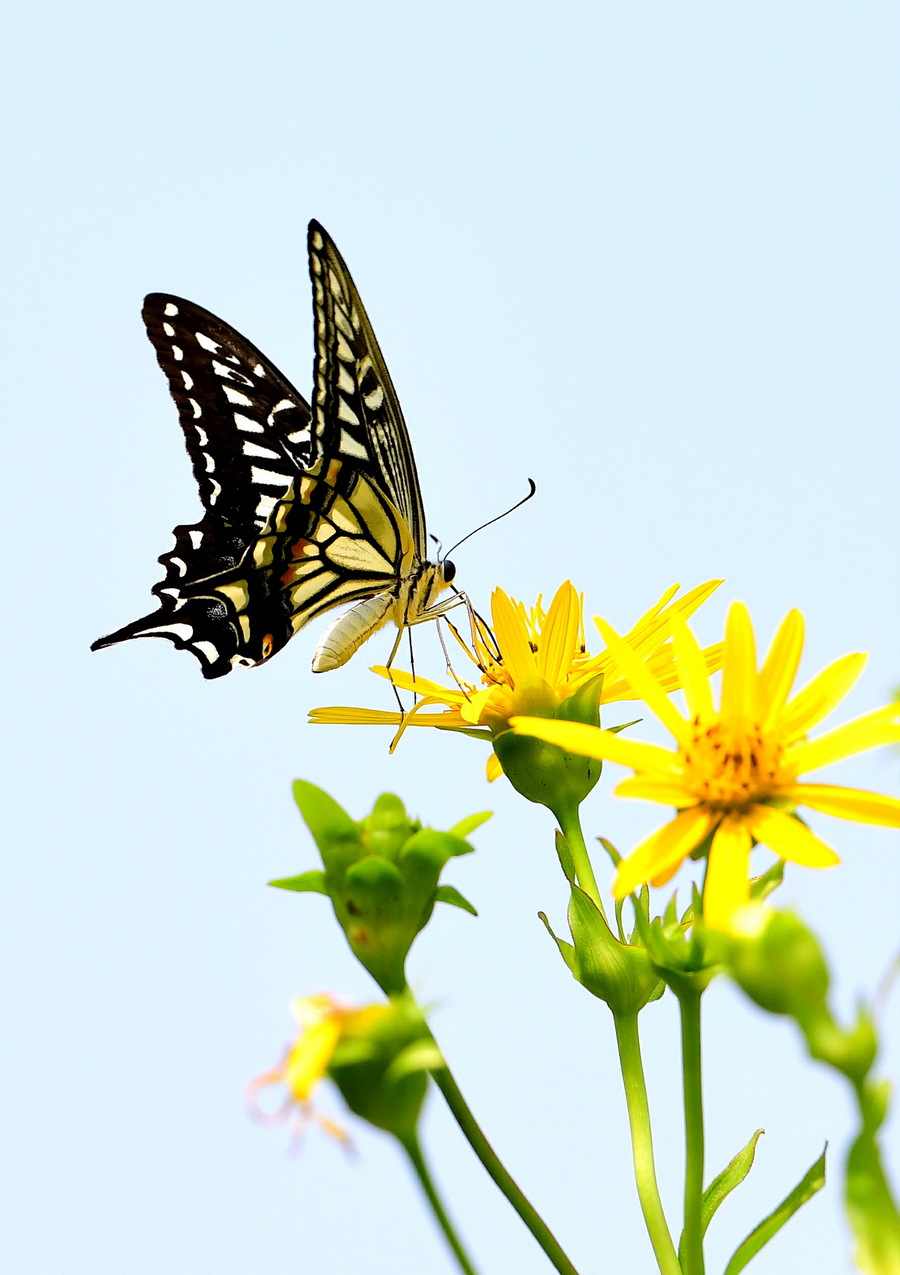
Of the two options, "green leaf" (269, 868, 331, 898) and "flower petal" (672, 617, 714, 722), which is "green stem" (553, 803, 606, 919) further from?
"green leaf" (269, 868, 331, 898)

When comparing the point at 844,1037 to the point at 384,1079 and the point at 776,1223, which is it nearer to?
the point at 384,1079

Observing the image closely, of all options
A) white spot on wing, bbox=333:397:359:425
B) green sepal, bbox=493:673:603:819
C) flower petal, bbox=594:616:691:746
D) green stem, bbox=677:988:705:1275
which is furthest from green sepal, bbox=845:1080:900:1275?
white spot on wing, bbox=333:397:359:425

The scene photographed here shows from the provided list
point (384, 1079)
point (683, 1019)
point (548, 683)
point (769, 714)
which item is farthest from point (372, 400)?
point (384, 1079)

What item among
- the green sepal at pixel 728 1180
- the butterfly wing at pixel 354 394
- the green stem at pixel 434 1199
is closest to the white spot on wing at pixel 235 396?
the butterfly wing at pixel 354 394

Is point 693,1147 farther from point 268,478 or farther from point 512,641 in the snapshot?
point 268,478

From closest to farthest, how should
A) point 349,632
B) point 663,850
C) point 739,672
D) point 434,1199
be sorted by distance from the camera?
point 434,1199 < point 663,850 < point 739,672 < point 349,632

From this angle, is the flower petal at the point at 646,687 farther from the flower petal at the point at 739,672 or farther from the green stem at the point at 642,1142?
the green stem at the point at 642,1142

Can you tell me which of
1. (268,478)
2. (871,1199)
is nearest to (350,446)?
(268,478)

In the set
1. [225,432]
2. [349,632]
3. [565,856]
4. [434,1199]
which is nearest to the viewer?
[434,1199]
